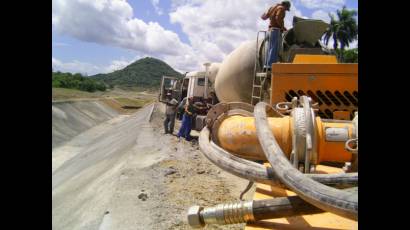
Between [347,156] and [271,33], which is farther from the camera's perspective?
[271,33]

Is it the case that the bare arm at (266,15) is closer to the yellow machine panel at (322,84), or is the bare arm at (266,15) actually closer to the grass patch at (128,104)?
the yellow machine panel at (322,84)

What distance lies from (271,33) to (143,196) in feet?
11.8

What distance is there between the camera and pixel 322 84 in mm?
4180

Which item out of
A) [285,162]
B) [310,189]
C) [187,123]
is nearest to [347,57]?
[187,123]

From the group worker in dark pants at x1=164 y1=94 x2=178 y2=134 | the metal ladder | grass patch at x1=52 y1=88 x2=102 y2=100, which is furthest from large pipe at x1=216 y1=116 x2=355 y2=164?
grass patch at x1=52 y1=88 x2=102 y2=100

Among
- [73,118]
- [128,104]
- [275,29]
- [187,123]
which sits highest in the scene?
[275,29]

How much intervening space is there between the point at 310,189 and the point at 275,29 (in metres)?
4.29

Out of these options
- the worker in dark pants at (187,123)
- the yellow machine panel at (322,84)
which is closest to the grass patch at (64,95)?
the worker in dark pants at (187,123)

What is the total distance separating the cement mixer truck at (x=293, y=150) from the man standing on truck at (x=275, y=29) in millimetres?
1240

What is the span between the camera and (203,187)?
22.3 ft

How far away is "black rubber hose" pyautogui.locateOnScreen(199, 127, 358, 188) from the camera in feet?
5.93

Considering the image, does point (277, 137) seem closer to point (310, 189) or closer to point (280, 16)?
point (310, 189)
